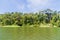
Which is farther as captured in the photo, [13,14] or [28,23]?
[13,14]

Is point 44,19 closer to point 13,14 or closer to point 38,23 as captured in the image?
point 38,23

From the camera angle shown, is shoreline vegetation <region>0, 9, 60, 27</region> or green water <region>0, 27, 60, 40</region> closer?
green water <region>0, 27, 60, 40</region>

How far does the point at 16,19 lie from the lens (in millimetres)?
87188

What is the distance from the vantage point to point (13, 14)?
91.2m

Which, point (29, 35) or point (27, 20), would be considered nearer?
point (29, 35)

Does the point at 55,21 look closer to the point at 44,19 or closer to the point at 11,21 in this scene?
the point at 44,19

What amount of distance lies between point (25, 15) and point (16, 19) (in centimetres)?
463

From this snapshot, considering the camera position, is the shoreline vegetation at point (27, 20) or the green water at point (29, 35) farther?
the shoreline vegetation at point (27, 20)

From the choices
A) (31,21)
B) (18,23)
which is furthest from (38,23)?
(18,23)

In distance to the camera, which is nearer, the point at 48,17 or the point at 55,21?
the point at 55,21

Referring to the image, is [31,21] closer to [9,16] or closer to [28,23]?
[28,23]

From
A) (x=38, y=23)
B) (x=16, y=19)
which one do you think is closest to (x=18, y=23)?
(x=16, y=19)

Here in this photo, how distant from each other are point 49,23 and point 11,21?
17902mm

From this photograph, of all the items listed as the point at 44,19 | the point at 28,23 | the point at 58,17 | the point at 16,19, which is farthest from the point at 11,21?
the point at 58,17
